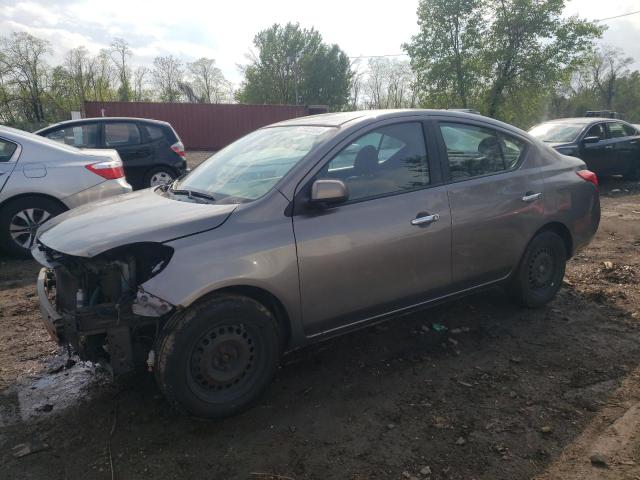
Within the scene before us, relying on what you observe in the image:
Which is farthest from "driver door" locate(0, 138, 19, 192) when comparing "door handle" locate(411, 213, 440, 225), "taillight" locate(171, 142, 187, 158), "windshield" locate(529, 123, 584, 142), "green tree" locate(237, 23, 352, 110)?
"green tree" locate(237, 23, 352, 110)

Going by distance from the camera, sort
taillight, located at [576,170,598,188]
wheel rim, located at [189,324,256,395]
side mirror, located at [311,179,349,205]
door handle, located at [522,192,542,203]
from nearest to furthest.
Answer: wheel rim, located at [189,324,256,395] < side mirror, located at [311,179,349,205] < door handle, located at [522,192,542,203] < taillight, located at [576,170,598,188]

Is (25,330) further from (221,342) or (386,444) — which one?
(386,444)

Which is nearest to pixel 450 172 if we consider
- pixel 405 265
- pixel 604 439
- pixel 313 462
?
pixel 405 265

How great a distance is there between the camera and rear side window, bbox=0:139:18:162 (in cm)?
574

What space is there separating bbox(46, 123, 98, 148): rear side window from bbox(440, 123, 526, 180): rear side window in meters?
7.93

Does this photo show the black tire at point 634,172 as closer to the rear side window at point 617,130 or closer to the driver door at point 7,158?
the rear side window at point 617,130

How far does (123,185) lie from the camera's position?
6086mm

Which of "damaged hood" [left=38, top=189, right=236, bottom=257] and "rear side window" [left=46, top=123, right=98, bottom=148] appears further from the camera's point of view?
"rear side window" [left=46, top=123, right=98, bottom=148]

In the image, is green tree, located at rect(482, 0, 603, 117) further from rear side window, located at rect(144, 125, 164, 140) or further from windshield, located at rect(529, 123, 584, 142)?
rear side window, located at rect(144, 125, 164, 140)

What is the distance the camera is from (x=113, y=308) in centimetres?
263

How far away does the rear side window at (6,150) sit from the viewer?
5.74m

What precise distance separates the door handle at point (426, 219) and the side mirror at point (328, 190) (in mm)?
671

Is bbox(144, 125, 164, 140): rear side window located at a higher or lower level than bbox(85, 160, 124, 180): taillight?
higher

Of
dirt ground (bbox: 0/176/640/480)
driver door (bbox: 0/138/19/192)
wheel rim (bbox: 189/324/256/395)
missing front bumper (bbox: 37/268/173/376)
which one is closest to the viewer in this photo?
dirt ground (bbox: 0/176/640/480)
